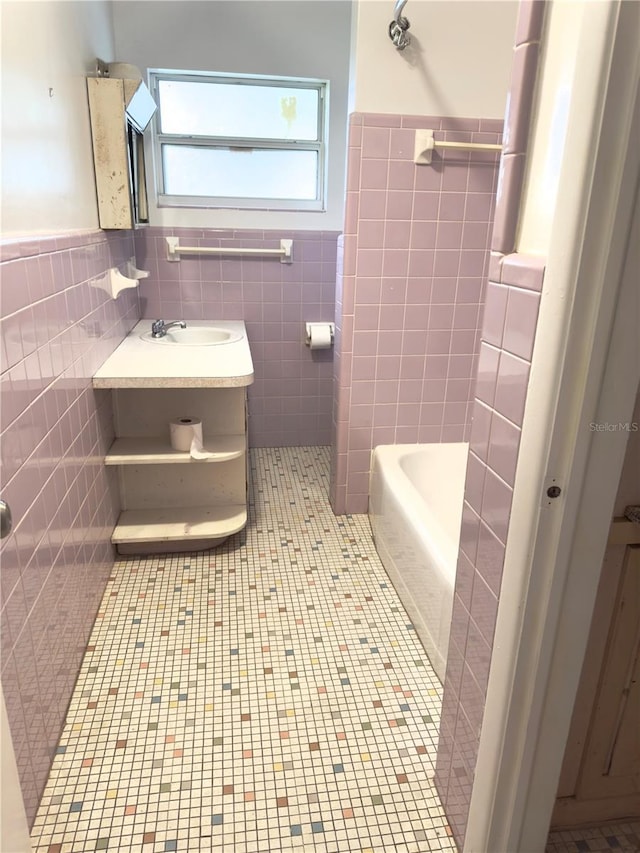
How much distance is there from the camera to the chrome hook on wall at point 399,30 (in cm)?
200

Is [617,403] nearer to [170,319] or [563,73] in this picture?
[563,73]

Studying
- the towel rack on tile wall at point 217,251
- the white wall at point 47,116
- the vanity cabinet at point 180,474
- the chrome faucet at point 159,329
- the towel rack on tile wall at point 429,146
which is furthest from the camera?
the towel rack on tile wall at point 217,251

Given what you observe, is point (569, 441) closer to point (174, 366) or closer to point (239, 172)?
point (174, 366)

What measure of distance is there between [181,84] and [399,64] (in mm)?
1342

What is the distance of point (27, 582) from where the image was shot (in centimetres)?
128

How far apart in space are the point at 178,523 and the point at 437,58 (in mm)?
2016

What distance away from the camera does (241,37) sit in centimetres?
279

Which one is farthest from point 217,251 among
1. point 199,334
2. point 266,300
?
point 199,334

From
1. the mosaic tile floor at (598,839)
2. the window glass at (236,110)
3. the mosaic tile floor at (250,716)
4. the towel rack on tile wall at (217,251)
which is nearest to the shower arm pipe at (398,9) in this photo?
the window glass at (236,110)

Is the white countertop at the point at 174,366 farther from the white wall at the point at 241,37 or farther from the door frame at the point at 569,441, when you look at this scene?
the door frame at the point at 569,441

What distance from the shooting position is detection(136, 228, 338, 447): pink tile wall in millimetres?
3072

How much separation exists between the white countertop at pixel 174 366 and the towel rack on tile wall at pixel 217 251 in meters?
0.66

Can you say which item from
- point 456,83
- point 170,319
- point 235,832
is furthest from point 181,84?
point 235,832

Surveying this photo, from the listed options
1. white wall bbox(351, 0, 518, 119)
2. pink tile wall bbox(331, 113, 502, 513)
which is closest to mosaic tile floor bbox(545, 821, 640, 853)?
pink tile wall bbox(331, 113, 502, 513)
